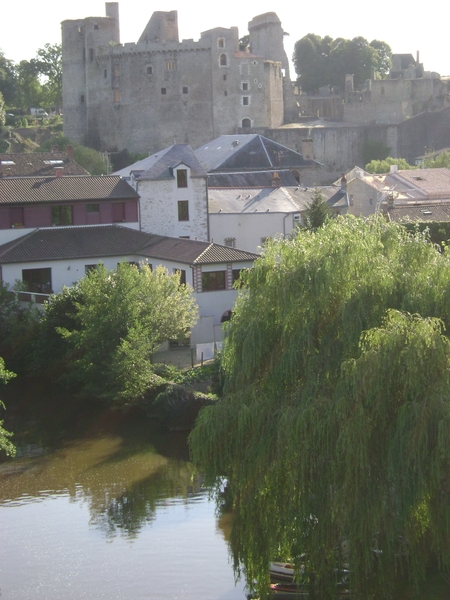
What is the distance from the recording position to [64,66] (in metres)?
67.2

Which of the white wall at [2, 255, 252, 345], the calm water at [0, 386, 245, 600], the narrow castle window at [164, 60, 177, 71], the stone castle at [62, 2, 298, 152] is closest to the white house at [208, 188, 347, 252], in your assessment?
the white wall at [2, 255, 252, 345]

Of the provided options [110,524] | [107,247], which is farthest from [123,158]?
[110,524]

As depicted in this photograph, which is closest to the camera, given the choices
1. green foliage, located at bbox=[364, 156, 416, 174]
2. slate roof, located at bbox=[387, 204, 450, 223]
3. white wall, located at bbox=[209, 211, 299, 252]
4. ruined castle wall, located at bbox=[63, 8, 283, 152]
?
slate roof, located at bbox=[387, 204, 450, 223]

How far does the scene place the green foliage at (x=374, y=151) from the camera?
64.8 metres

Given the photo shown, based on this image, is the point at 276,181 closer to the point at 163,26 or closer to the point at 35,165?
the point at 35,165

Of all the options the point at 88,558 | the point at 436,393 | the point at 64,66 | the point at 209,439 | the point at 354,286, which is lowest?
the point at 88,558

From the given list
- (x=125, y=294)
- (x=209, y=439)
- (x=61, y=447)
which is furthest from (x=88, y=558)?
(x=125, y=294)

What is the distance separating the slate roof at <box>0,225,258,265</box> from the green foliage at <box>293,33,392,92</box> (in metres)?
52.3

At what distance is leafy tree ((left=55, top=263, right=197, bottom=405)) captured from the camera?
24734 millimetres

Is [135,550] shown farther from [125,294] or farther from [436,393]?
[125,294]

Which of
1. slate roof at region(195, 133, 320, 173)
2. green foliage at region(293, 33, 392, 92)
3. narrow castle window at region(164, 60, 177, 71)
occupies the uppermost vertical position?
green foliage at region(293, 33, 392, 92)

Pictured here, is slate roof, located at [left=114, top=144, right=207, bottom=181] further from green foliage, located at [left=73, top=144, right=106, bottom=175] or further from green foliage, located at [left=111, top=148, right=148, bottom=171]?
green foliage, located at [left=111, top=148, right=148, bottom=171]

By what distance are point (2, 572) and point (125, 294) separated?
37.3 feet

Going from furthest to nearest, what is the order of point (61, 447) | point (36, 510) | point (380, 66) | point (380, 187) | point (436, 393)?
point (380, 66) < point (380, 187) < point (61, 447) < point (36, 510) < point (436, 393)
